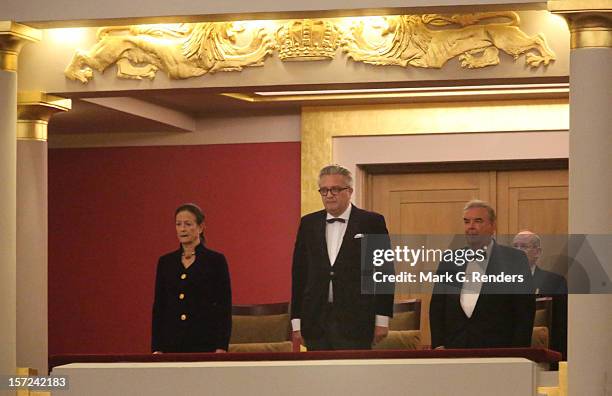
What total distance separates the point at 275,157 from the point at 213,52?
11.9 feet

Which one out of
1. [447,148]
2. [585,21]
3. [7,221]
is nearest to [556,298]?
[585,21]

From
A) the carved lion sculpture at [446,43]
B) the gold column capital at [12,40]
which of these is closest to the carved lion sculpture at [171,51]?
the gold column capital at [12,40]

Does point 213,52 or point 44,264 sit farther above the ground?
point 213,52

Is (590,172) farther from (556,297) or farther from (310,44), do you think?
(310,44)

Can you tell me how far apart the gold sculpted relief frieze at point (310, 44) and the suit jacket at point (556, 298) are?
114 centimetres

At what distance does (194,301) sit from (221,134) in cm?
452

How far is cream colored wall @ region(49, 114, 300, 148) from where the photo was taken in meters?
10.5

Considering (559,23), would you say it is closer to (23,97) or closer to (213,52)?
(213,52)

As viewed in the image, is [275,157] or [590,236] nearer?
[590,236]

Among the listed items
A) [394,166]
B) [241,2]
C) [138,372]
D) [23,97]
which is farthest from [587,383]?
[394,166]

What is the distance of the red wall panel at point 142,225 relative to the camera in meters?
10.5

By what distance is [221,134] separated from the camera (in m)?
10.6

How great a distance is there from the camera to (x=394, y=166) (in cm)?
1029

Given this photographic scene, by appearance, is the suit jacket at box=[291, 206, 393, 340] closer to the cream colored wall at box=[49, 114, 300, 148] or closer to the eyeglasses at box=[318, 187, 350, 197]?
the eyeglasses at box=[318, 187, 350, 197]
